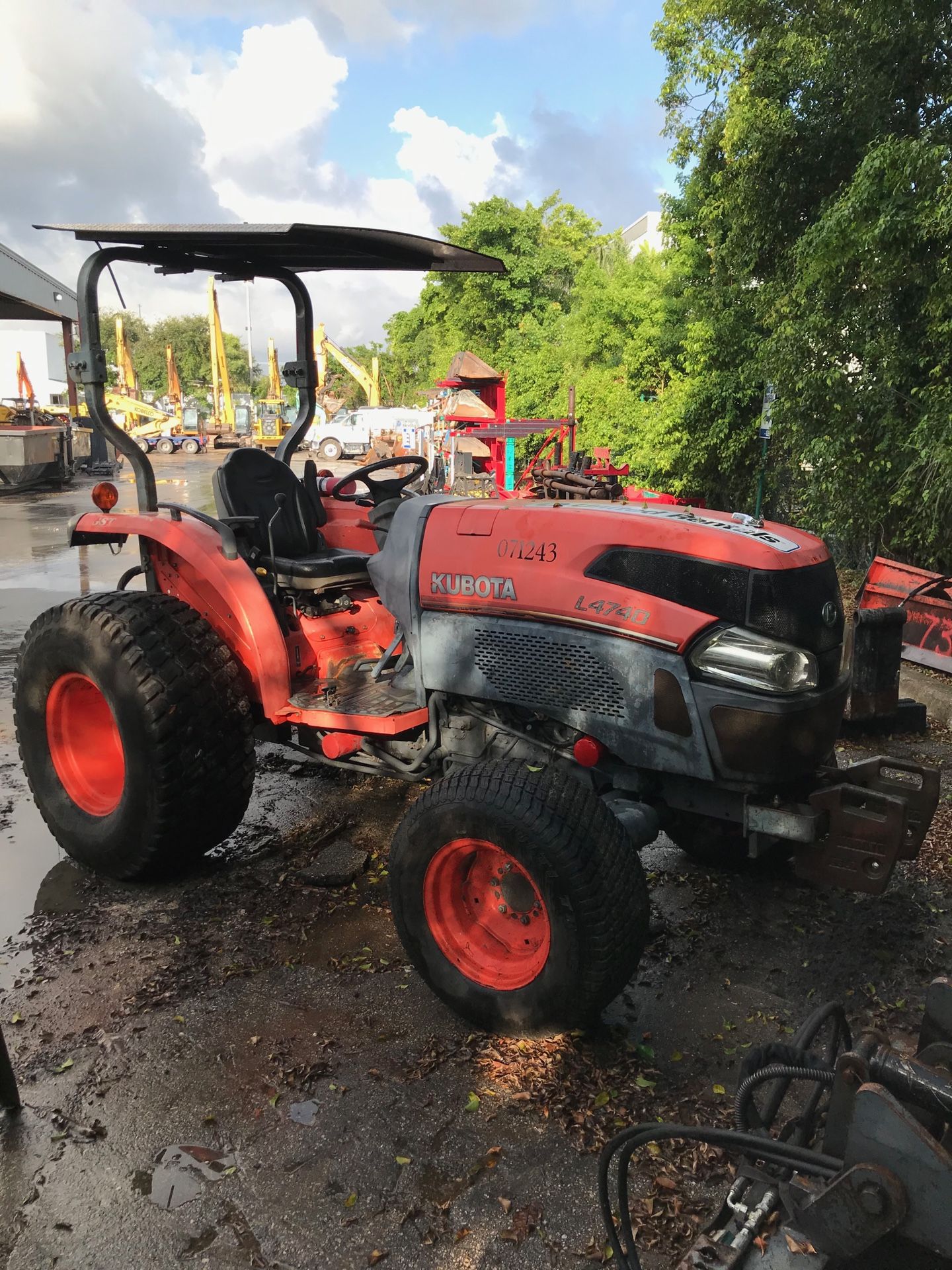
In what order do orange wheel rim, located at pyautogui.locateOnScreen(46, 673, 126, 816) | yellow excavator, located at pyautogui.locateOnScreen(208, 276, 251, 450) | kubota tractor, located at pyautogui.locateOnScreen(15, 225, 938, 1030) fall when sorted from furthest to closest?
yellow excavator, located at pyautogui.locateOnScreen(208, 276, 251, 450), orange wheel rim, located at pyautogui.locateOnScreen(46, 673, 126, 816), kubota tractor, located at pyautogui.locateOnScreen(15, 225, 938, 1030)

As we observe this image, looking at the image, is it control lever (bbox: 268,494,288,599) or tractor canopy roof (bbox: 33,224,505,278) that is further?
control lever (bbox: 268,494,288,599)

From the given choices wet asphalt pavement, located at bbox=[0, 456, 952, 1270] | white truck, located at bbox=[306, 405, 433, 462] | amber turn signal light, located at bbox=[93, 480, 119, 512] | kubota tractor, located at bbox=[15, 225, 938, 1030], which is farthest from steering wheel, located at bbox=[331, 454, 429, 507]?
white truck, located at bbox=[306, 405, 433, 462]

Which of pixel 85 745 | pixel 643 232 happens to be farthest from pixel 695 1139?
pixel 643 232

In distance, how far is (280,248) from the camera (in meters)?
3.68

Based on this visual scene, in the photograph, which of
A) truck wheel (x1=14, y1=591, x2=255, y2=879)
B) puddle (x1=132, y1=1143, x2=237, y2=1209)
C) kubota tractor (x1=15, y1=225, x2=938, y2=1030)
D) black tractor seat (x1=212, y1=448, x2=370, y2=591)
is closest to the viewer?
puddle (x1=132, y1=1143, x2=237, y2=1209)

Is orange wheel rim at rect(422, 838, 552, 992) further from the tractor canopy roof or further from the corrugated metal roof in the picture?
the corrugated metal roof

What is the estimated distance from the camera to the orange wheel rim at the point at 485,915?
8.56 feet

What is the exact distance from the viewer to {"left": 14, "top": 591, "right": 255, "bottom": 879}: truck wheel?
10.8ft

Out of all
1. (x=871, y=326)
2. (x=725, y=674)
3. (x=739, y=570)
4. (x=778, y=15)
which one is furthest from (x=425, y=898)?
(x=778, y=15)

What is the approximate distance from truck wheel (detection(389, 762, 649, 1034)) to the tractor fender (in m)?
1.05

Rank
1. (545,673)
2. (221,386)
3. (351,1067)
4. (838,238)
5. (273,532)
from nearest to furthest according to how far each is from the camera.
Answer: (351,1067), (545,673), (273,532), (838,238), (221,386)

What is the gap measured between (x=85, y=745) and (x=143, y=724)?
0.78 metres

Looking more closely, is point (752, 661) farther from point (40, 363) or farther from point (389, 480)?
point (40, 363)

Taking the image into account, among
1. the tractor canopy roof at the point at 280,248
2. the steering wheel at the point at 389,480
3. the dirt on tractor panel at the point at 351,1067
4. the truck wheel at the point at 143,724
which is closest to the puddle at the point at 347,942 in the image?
the dirt on tractor panel at the point at 351,1067
